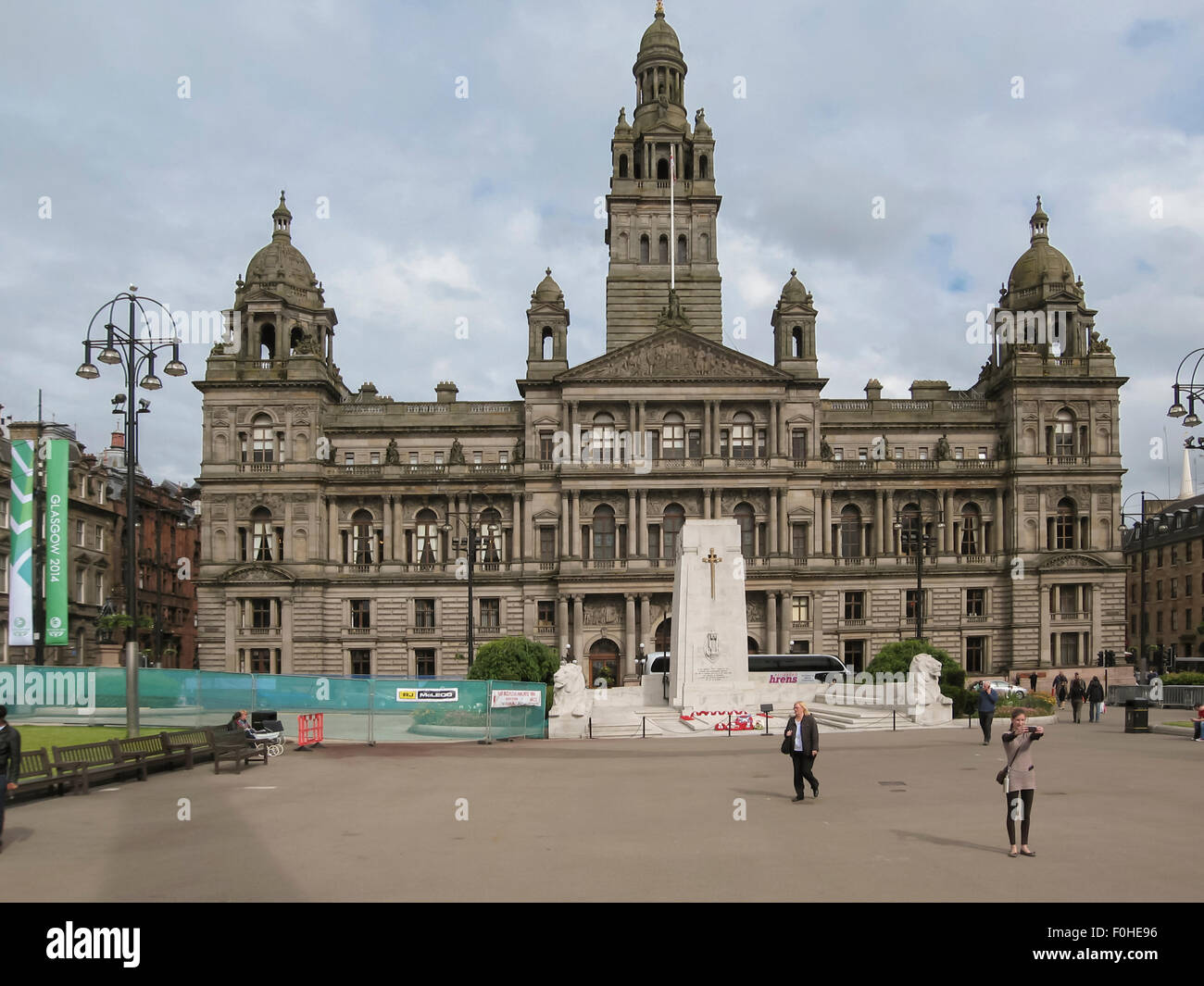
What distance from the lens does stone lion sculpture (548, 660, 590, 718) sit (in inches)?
1455

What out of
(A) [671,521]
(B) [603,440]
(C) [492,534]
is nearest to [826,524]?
(A) [671,521]

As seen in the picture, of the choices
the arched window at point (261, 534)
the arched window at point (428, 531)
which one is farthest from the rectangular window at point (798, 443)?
the arched window at point (261, 534)

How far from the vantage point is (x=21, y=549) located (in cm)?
4872

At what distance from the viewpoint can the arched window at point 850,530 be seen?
72375 millimetres

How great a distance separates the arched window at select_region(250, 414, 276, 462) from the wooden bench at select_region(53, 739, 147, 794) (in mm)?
50759

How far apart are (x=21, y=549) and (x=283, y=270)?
3083cm

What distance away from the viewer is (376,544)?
72.4 metres

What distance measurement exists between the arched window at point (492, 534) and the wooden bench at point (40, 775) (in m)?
50.6

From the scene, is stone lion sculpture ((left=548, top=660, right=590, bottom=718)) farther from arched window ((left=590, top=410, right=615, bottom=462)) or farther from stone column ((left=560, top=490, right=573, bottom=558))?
arched window ((left=590, top=410, right=615, bottom=462))

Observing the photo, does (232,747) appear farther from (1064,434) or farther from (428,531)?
(1064,434)
